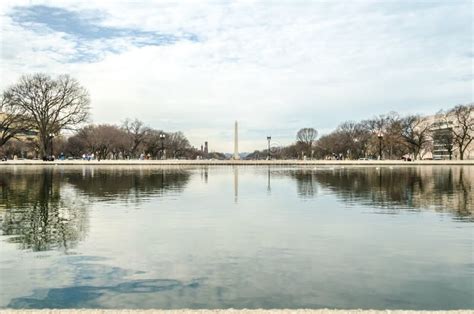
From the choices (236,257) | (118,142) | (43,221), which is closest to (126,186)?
(43,221)

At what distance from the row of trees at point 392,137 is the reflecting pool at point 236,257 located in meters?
84.0

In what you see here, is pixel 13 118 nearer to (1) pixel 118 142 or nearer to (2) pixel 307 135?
(1) pixel 118 142

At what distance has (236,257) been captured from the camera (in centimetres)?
1034

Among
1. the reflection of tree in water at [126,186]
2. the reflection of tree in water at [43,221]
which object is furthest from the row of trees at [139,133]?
the reflection of tree in water at [43,221]

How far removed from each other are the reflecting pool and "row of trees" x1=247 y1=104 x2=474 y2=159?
3309 inches

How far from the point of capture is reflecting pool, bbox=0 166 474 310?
7.64 m

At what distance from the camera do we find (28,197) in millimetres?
22984

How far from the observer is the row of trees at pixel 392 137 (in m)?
106

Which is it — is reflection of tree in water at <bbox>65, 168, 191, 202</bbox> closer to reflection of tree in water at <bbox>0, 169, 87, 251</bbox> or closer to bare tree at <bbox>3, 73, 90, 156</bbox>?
reflection of tree in water at <bbox>0, 169, 87, 251</bbox>

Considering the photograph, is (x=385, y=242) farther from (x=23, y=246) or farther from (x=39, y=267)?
(x=23, y=246)

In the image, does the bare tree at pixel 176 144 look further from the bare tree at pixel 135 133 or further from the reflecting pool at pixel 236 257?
the reflecting pool at pixel 236 257

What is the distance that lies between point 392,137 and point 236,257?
4295 inches

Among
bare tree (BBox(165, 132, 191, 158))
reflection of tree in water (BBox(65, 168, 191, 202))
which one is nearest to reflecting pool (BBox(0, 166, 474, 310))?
A: reflection of tree in water (BBox(65, 168, 191, 202))

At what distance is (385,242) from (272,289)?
508cm
